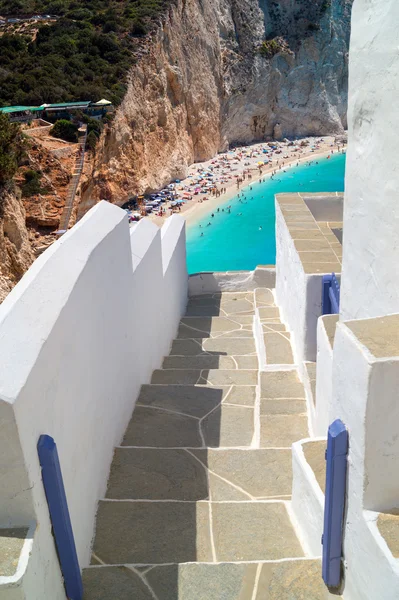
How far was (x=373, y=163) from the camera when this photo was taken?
3592mm

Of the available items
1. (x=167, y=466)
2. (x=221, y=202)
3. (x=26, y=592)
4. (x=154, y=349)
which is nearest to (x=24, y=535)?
(x=26, y=592)

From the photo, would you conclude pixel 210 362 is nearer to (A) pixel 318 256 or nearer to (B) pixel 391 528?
(A) pixel 318 256

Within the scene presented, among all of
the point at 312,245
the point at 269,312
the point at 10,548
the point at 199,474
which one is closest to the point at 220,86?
the point at 269,312

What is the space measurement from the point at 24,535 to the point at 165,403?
3586mm

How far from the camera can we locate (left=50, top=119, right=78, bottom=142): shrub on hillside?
92.5 ft

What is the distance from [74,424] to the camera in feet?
11.5

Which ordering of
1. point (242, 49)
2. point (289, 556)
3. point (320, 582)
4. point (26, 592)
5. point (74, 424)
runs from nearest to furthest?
point (26, 592) < point (320, 582) < point (74, 424) < point (289, 556) < point (242, 49)

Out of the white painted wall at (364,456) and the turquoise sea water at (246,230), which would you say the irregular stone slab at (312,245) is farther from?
the turquoise sea water at (246,230)

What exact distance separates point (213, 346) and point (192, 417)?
3.19m

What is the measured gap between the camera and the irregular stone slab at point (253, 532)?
149 inches

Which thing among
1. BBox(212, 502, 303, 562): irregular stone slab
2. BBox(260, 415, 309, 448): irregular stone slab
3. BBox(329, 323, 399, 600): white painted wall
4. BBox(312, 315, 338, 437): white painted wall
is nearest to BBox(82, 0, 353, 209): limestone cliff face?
BBox(260, 415, 309, 448): irregular stone slab

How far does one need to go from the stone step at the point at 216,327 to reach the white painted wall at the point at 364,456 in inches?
261

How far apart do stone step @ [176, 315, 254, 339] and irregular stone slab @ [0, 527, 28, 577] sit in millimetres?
7074

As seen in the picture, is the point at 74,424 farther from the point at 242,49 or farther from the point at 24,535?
the point at 242,49
